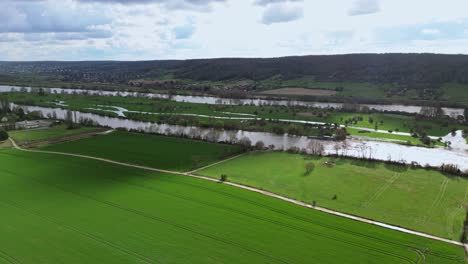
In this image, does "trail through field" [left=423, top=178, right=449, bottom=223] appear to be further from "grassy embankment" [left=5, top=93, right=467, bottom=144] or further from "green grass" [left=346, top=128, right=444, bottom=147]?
"grassy embankment" [left=5, top=93, right=467, bottom=144]

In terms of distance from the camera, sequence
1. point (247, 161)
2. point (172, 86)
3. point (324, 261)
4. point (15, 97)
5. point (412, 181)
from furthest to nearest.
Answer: point (172, 86) → point (15, 97) → point (247, 161) → point (412, 181) → point (324, 261)

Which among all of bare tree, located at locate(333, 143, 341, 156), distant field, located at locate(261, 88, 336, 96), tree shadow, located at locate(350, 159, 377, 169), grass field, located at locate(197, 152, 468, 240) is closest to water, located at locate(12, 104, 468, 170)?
bare tree, located at locate(333, 143, 341, 156)

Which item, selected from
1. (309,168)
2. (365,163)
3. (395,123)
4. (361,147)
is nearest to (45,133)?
(309,168)

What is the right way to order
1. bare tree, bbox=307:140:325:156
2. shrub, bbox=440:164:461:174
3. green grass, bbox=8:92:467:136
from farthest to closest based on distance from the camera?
1. green grass, bbox=8:92:467:136
2. bare tree, bbox=307:140:325:156
3. shrub, bbox=440:164:461:174

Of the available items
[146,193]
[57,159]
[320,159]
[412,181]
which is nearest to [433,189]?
[412,181]

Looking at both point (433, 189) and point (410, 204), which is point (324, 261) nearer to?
point (410, 204)

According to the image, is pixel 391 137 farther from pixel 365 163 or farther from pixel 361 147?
pixel 365 163

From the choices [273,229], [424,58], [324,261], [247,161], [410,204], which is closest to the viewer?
[324,261]
